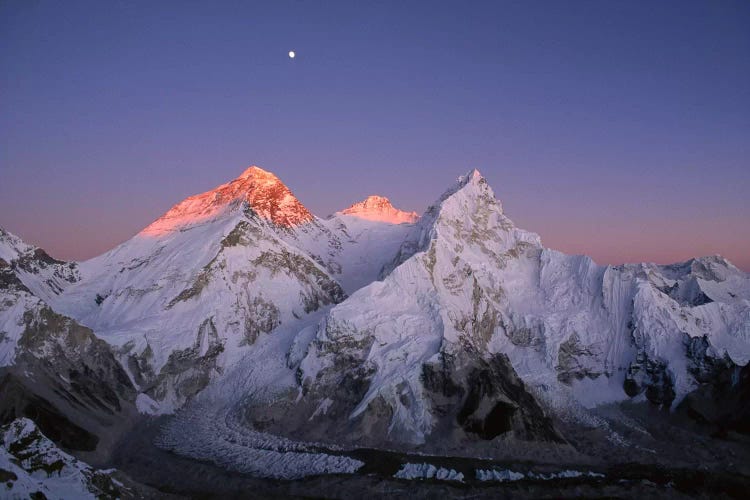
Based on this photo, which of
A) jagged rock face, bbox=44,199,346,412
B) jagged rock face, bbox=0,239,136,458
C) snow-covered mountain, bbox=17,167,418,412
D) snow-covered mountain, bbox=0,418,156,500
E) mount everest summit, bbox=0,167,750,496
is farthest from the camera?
jagged rock face, bbox=44,199,346,412

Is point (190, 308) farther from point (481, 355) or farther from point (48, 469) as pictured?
point (48, 469)

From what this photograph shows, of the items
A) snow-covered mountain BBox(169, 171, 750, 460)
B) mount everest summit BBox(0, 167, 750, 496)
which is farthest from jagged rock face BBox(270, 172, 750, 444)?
mount everest summit BBox(0, 167, 750, 496)

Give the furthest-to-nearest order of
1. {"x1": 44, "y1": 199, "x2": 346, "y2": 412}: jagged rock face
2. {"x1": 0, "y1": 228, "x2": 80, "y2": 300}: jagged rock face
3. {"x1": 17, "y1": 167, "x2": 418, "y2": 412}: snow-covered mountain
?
{"x1": 0, "y1": 228, "x2": 80, "y2": 300}: jagged rock face
{"x1": 44, "y1": 199, "x2": 346, "y2": 412}: jagged rock face
{"x1": 17, "y1": 167, "x2": 418, "y2": 412}: snow-covered mountain

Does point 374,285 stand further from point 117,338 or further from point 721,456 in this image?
point 721,456

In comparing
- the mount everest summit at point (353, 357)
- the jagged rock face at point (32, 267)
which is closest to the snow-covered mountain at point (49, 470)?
the mount everest summit at point (353, 357)

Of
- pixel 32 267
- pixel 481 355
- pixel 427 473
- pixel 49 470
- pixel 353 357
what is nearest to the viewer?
pixel 49 470

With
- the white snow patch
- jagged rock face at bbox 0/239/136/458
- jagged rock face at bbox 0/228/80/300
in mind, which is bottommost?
the white snow patch

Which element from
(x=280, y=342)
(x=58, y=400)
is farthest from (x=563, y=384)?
(x=58, y=400)

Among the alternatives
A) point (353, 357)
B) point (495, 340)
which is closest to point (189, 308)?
point (353, 357)

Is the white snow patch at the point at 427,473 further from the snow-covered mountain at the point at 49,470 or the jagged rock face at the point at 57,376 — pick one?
the jagged rock face at the point at 57,376

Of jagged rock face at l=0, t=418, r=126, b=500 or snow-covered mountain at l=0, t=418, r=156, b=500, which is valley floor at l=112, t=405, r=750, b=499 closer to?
snow-covered mountain at l=0, t=418, r=156, b=500

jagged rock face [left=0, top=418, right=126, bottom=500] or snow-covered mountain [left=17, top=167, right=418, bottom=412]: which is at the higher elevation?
snow-covered mountain [left=17, top=167, right=418, bottom=412]
